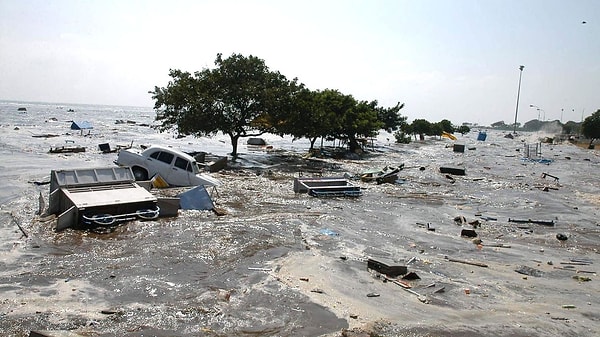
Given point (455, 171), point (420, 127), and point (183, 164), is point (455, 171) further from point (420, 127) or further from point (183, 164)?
point (420, 127)

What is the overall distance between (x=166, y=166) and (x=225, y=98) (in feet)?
40.6

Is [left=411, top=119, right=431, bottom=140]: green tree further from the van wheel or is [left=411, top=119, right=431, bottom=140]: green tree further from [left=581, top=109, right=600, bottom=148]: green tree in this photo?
the van wheel

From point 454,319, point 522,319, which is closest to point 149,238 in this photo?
point 454,319

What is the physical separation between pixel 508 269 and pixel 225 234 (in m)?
6.69

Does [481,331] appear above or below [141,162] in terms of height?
below

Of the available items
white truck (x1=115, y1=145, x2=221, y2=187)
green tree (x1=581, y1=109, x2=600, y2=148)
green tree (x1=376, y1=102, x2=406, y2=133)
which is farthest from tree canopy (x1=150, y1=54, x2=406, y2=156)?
green tree (x1=581, y1=109, x2=600, y2=148)

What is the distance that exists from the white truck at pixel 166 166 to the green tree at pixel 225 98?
1105 centimetres

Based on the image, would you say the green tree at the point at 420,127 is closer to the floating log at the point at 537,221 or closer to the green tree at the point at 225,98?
the green tree at the point at 225,98

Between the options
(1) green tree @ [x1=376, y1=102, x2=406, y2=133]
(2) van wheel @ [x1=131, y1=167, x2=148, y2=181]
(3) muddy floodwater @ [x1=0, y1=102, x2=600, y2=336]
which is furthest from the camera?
(1) green tree @ [x1=376, y1=102, x2=406, y2=133]

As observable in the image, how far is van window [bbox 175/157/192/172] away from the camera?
18281 millimetres

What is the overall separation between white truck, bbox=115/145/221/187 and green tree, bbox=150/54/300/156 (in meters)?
11.0

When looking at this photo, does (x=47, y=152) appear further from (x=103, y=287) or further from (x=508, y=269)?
(x=508, y=269)

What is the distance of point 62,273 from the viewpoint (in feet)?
28.3

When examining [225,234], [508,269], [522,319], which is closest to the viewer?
[522,319]
